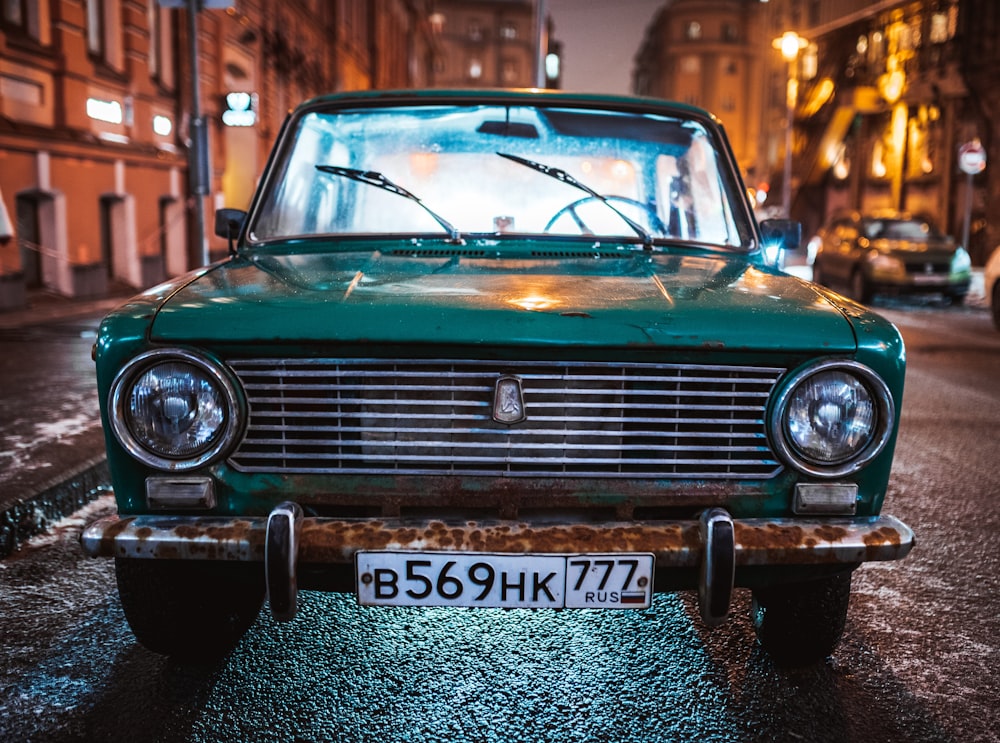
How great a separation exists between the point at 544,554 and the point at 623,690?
75cm

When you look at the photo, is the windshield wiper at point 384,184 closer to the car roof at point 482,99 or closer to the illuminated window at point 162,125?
the car roof at point 482,99

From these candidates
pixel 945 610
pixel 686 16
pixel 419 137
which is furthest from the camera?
pixel 686 16

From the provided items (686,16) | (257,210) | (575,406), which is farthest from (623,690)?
(686,16)

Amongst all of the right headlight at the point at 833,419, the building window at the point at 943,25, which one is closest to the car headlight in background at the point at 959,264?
the building window at the point at 943,25

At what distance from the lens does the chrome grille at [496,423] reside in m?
2.34

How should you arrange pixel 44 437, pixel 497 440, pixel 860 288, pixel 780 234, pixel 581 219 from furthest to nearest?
pixel 860 288
pixel 44 437
pixel 780 234
pixel 581 219
pixel 497 440

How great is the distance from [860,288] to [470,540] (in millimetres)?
15389

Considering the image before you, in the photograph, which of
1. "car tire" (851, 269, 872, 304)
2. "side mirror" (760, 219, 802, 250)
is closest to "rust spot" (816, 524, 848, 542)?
"side mirror" (760, 219, 802, 250)

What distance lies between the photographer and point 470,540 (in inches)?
88.9

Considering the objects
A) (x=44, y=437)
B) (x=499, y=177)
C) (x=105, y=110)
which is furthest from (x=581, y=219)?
(x=105, y=110)

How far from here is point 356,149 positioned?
3.67 m

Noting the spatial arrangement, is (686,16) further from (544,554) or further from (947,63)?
(544,554)

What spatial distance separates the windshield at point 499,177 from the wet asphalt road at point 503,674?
1339 millimetres

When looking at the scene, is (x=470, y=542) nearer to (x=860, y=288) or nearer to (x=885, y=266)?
(x=885, y=266)
